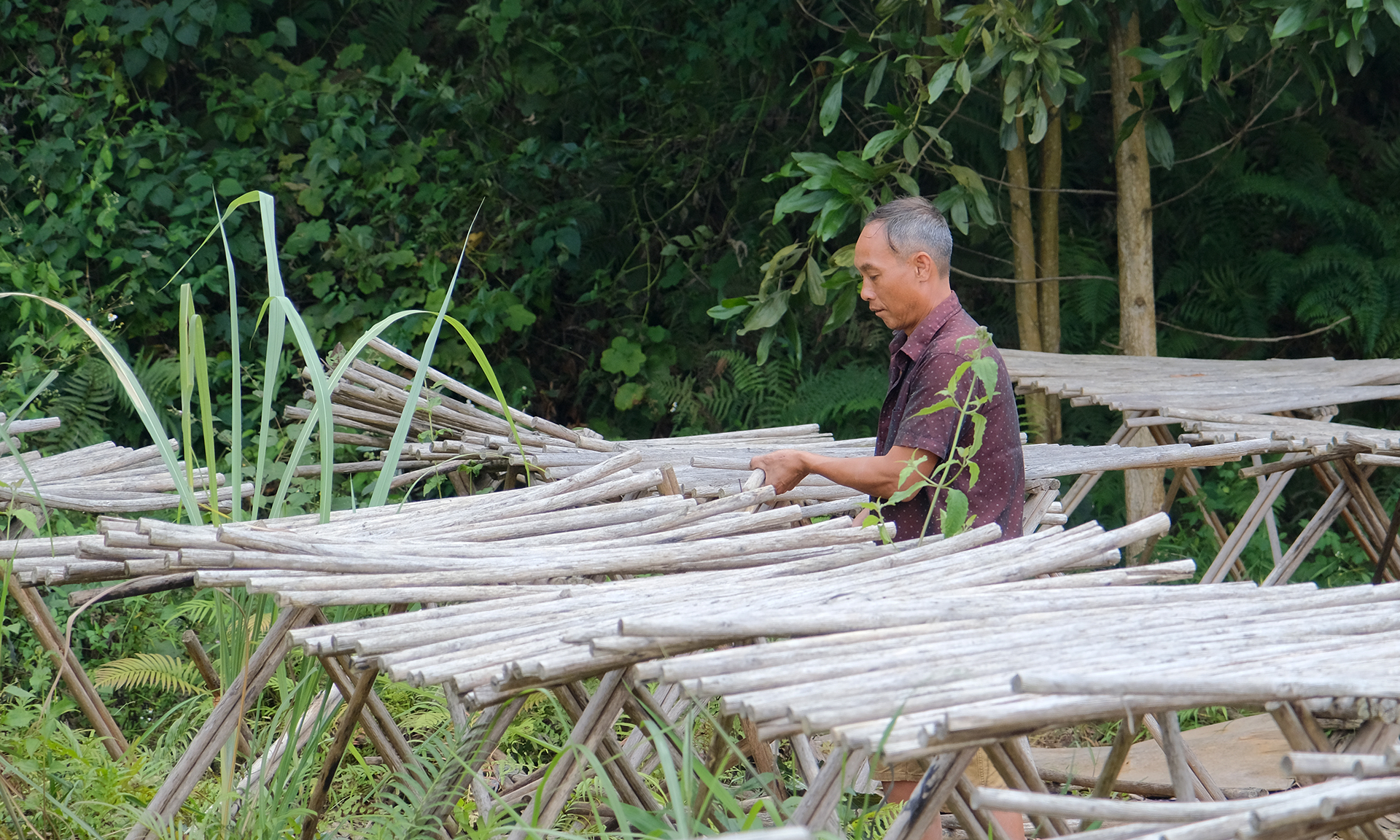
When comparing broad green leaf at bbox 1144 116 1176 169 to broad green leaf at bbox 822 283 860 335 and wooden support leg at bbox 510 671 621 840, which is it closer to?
broad green leaf at bbox 822 283 860 335

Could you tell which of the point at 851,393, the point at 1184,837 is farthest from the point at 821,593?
the point at 851,393

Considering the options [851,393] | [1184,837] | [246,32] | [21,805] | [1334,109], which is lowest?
[21,805]

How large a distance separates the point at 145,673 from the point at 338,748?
7.31 ft

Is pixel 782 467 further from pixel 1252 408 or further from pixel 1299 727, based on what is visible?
pixel 1252 408

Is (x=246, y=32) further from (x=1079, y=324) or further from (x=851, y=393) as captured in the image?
(x=1079, y=324)

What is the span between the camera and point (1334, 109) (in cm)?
660

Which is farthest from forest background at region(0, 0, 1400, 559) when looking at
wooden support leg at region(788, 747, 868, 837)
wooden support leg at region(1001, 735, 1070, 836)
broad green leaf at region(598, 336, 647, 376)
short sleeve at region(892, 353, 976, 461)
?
wooden support leg at region(788, 747, 868, 837)

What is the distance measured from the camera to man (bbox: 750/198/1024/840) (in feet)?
9.37

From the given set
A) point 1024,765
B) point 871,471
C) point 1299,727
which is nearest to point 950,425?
point 871,471

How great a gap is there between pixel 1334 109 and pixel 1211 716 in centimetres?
327

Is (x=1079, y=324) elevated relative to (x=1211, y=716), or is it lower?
elevated

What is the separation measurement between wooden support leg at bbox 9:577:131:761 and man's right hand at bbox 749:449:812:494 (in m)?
1.43

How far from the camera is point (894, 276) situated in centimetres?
304

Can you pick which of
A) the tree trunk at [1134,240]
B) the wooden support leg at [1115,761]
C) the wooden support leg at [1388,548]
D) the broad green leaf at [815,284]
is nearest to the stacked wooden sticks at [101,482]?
the wooden support leg at [1115,761]
